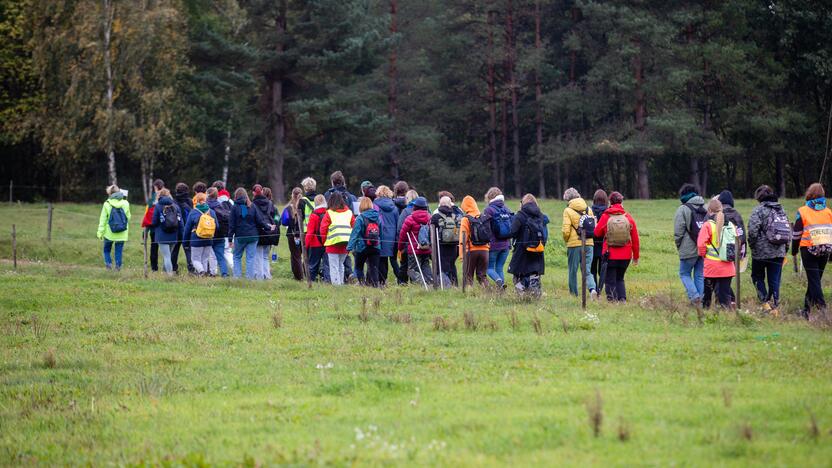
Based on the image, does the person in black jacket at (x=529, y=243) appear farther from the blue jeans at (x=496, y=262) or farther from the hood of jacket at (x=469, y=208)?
the hood of jacket at (x=469, y=208)

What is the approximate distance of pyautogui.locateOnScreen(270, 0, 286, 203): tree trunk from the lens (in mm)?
50781

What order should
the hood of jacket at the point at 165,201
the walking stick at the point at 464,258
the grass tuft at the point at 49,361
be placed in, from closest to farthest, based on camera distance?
the grass tuft at the point at 49,361 → the walking stick at the point at 464,258 → the hood of jacket at the point at 165,201

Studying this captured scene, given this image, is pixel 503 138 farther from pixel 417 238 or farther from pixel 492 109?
pixel 417 238

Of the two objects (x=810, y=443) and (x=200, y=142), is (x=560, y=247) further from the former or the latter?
(x=200, y=142)

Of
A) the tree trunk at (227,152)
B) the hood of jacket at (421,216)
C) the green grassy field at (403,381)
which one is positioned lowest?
the green grassy field at (403,381)

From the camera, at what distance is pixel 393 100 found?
55281 mm

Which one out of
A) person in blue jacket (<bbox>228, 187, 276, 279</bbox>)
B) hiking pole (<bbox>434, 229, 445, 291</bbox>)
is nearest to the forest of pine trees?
person in blue jacket (<bbox>228, 187, 276, 279</bbox>)

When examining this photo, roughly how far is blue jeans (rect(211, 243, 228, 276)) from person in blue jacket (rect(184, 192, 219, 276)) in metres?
0.11

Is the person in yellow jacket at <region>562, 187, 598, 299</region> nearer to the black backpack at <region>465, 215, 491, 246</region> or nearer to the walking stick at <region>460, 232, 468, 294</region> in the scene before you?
the black backpack at <region>465, 215, 491, 246</region>

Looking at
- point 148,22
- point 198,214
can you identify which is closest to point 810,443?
point 198,214

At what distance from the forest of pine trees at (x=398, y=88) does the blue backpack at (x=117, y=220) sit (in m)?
26.6

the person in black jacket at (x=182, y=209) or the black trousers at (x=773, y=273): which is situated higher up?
the person in black jacket at (x=182, y=209)

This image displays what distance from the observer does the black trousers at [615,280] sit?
17625 mm


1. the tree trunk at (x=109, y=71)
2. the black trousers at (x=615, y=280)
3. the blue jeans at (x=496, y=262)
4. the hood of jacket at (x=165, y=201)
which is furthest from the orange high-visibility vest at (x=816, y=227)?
the tree trunk at (x=109, y=71)
